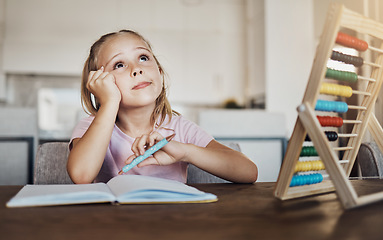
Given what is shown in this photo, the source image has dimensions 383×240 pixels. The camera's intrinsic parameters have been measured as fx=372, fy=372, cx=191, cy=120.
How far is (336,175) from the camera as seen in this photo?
583 millimetres

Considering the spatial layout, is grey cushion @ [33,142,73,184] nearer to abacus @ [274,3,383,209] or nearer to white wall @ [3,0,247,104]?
abacus @ [274,3,383,209]

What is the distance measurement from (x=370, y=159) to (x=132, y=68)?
0.82 meters

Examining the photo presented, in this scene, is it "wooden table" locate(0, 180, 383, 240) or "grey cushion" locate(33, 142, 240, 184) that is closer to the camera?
"wooden table" locate(0, 180, 383, 240)

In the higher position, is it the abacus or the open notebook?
the abacus

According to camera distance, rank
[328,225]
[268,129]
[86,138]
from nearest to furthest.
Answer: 1. [328,225]
2. [86,138]
3. [268,129]

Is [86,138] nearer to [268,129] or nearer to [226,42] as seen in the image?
[268,129]

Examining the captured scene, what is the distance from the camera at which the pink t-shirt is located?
43.9 inches

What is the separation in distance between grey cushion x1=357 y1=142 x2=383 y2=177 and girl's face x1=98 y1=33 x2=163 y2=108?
2.31 ft

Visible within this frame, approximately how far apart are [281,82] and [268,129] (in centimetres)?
234

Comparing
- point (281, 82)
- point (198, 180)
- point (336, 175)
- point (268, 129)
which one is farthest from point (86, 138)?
point (281, 82)

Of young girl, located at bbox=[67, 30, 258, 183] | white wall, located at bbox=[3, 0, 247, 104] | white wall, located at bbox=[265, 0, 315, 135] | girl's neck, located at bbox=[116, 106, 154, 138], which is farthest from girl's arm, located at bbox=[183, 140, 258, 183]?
white wall, located at bbox=[3, 0, 247, 104]

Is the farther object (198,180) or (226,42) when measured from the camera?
(226,42)

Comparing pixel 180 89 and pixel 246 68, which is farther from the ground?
pixel 246 68

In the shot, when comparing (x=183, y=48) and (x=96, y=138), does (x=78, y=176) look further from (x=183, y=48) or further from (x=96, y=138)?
(x=183, y=48)
